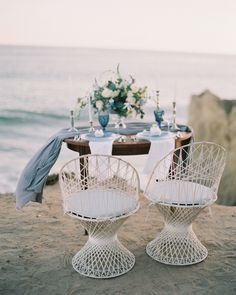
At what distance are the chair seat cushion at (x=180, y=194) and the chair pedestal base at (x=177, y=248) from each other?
0.27 metres

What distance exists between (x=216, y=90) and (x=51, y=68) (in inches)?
202

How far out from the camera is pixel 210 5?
853 cm

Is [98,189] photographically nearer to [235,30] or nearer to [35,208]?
[35,208]

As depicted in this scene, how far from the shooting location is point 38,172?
3035mm

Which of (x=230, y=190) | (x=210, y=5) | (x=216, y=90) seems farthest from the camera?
(x=216, y=90)

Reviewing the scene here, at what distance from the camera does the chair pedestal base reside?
107 inches

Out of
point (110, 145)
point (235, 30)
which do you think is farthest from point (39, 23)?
point (110, 145)

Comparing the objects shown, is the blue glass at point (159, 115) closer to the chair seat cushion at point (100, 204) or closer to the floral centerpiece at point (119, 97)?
the floral centerpiece at point (119, 97)

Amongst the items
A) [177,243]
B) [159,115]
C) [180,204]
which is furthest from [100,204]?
[159,115]

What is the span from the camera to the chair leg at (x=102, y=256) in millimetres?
2555

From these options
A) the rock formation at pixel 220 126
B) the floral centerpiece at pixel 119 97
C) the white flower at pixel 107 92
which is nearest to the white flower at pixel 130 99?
the floral centerpiece at pixel 119 97

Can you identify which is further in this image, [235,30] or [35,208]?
[235,30]

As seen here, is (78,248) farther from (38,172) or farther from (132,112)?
(132,112)

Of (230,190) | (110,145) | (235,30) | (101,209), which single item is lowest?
(230,190)
